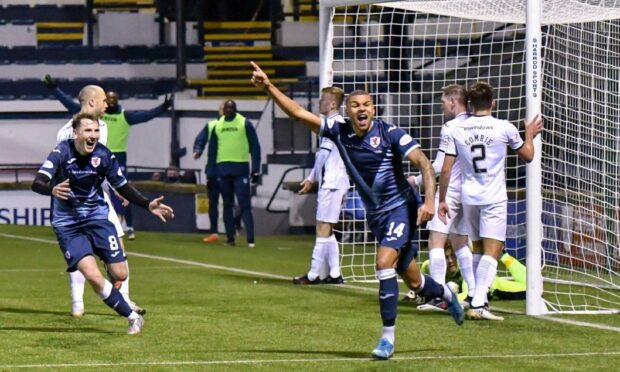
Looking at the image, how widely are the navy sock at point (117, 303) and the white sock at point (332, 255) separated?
183 inches

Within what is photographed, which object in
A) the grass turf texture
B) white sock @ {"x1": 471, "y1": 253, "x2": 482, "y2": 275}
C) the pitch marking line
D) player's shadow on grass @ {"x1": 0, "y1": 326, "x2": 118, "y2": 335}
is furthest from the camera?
white sock @ {"x1": 471, "y1": 253, "x2": 482, "y2": 275}

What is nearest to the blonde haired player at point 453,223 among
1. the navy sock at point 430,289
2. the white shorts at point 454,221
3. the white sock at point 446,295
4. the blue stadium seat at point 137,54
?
the white shorts at point 454,221

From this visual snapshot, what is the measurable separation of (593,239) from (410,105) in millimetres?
3080

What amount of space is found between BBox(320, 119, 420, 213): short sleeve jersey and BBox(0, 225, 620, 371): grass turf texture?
Answer: 1032 millimetres

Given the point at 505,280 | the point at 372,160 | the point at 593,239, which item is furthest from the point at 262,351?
the point at 593,239

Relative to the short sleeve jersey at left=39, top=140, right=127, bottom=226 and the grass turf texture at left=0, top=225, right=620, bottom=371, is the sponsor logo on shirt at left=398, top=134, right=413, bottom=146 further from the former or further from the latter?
the short sleeve jersey at left=39, top=140, right=127, bottom=226

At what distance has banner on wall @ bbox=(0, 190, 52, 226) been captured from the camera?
2642 cm

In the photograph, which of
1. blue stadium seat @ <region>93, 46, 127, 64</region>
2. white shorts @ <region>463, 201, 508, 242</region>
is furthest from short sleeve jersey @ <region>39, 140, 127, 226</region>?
blue stadium seat @ <region>93, 46, 127, 64</region>

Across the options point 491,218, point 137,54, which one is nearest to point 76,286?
point 491,218

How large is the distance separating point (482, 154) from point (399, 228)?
7.41 ft

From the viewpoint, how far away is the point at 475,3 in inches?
547

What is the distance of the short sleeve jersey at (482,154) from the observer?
1180cm

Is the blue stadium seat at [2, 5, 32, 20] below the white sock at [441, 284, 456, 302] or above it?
above

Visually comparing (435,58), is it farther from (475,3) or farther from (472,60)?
(475,3)
